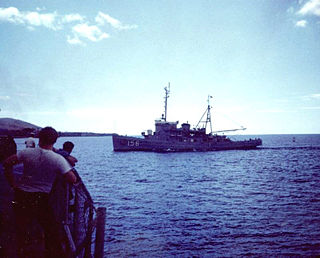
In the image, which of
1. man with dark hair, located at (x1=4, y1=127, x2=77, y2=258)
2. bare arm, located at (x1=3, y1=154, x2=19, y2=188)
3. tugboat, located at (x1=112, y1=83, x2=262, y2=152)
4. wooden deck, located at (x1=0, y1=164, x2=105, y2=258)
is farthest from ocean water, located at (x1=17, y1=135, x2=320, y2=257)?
tugboat, located at (x1=112, y1=83, x2=262, y2=152)

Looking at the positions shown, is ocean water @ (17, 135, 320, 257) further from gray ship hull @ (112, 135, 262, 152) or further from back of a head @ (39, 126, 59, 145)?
gray ship hull @ (112, 135, 262, 152)

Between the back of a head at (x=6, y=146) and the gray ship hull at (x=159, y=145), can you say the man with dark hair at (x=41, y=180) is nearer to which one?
the back of a head at (x=6, y=146)

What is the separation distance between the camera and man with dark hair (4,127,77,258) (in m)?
3.34

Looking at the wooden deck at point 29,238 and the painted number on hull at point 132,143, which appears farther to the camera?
the painted number on hull at point 132,143

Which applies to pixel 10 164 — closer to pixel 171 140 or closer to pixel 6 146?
pixel 6 146

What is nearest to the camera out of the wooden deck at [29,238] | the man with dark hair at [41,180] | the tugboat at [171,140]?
the man with dark hair at [41,180]

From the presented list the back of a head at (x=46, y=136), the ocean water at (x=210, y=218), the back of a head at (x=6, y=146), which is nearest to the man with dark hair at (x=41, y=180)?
the back of a head at (x=46, y=136)

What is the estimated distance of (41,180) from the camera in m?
3.38

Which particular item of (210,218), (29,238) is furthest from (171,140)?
(29,238)

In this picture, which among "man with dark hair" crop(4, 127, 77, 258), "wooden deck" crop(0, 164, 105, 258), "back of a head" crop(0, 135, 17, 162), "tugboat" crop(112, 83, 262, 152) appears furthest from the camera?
"tugboat" crop(112, 83, 262, 152)

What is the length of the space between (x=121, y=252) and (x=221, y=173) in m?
25.2

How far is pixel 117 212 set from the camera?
1587 centimetres

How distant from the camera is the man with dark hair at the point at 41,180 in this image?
11.0 ft

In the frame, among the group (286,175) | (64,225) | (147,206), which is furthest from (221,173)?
(64,225)
